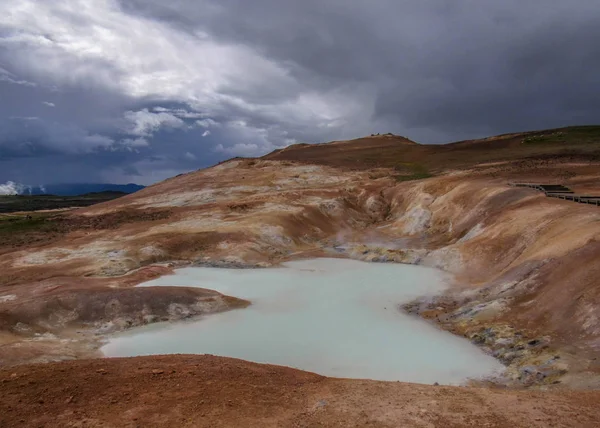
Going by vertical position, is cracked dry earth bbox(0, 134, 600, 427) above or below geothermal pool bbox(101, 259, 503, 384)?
above

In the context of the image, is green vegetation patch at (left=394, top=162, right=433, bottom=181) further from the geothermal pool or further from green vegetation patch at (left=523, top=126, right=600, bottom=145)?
the geothermal pool

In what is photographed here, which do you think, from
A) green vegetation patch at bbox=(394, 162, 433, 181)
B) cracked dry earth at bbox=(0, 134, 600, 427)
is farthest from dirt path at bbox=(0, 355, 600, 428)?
green vegetation patch at bbox=(394, 162, 433, 181)

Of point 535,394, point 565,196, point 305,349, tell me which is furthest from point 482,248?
point 535,394

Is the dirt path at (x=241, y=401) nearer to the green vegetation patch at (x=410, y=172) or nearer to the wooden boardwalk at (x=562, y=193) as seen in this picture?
the wooden boardwalk at (x=562, y=193)

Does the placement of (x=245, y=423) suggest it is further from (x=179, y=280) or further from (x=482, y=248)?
(x=482, y=248)

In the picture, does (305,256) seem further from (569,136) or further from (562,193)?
(569,136)

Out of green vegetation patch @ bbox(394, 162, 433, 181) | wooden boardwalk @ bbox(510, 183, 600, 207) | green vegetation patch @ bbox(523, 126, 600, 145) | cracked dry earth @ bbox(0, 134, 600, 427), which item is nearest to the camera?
cracked dry earth @ bbox(0, 134, 600, 427)

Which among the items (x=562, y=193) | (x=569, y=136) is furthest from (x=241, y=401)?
(x=569, y=136)

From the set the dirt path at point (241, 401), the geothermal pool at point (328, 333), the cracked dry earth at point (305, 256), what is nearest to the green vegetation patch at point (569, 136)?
the cracked dry earth at point (305, 256)
